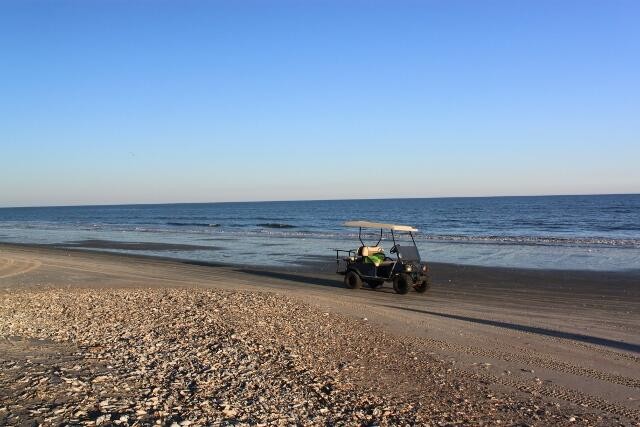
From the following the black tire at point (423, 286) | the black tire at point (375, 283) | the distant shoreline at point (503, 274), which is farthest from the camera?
the distant shoreline at point (503, 274)

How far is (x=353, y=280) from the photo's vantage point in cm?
1588

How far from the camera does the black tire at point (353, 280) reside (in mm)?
15820

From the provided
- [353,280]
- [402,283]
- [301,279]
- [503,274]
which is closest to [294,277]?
[301,279]

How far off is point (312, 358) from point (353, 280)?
335 inches

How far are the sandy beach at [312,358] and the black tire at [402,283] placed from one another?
41cm

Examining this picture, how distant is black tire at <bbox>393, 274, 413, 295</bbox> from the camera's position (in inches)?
575

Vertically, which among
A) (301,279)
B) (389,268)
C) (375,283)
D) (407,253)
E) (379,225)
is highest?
(379,225)

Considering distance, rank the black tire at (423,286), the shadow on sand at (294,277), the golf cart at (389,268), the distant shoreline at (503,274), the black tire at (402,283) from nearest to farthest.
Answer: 1. the black tire at (402,283)
2. the golf cart at (389,268)
3. the black tire at (423,286)
4. the distant shoreline at (503,274)
5. the shadow on sand at (294,277)

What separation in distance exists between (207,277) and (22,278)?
17.2ft

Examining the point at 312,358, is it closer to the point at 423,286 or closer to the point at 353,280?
the point at 423,286

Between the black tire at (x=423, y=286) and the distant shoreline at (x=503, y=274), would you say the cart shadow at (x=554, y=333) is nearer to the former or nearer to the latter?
the black tire at (x=423, y=286)

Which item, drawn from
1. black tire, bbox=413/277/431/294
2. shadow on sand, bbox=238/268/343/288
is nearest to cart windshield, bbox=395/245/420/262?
black tire, bbox=413/277/431/294

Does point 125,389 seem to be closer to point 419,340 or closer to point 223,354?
point 223,354

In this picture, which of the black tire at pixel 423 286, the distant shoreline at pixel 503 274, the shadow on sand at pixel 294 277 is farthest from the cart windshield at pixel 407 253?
the distant shoreline at pixel 503 274
